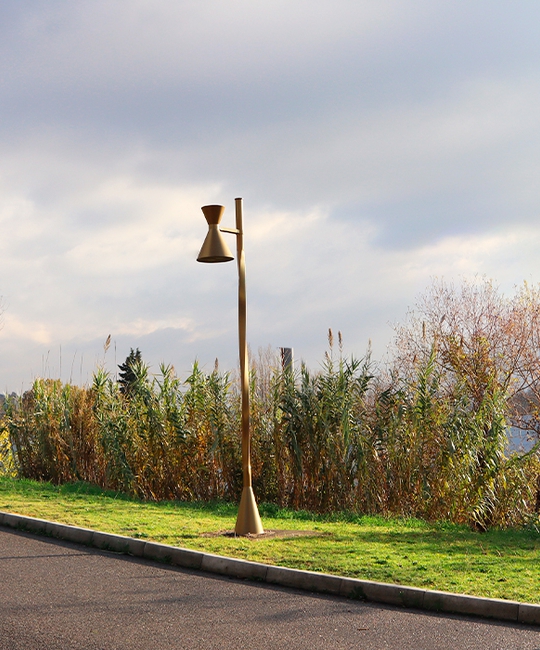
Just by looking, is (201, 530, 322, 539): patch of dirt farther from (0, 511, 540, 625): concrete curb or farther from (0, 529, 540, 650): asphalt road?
(0, 529, 540, 650): asphalt road

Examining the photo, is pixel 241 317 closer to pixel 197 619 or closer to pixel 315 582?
pixel 315 582

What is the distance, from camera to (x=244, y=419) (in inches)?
328

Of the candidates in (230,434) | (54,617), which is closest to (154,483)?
(230,434)

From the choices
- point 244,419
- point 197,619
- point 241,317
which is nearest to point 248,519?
point 244,419

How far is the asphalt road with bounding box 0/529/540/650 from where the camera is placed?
4.51 metres

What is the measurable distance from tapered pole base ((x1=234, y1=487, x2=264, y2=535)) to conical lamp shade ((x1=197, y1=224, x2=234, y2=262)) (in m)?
2.70

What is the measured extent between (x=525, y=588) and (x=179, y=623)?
9.10 feet

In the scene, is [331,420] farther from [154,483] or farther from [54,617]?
[54,617]

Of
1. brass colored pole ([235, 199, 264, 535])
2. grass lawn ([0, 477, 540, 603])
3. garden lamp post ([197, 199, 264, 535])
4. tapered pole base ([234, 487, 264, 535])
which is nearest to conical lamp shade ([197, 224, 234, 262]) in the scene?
garden lamp post ([197, 199, 264, 535])

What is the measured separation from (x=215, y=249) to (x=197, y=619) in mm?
4263

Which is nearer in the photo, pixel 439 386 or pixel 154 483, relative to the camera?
pixel 439 386

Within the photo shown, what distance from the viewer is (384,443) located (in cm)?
1042

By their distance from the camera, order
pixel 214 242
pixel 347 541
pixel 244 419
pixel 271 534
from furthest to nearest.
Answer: pixel 244 419
pixel 214 242
pixel 271 534
pixel 347 541

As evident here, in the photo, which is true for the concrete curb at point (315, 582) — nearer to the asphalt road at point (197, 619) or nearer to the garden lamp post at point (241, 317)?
the asphalt road at point (197, 619)
